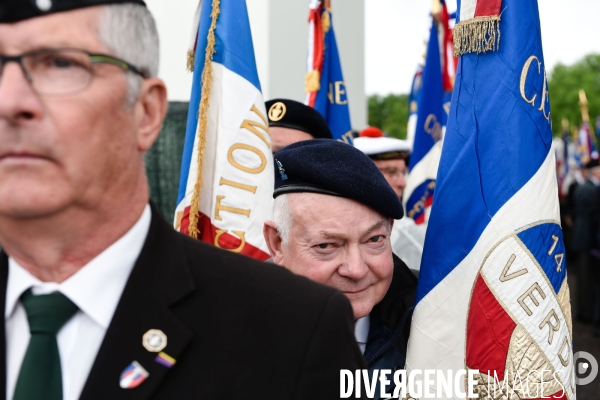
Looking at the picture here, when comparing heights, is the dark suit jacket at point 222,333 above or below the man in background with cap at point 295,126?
below

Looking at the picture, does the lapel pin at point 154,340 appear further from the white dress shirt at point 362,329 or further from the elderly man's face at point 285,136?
the elderly man's face at point 285,136

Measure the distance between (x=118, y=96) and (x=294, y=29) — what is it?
4.93 meters

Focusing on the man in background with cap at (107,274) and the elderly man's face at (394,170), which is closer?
the man in background with cap at (107,274)

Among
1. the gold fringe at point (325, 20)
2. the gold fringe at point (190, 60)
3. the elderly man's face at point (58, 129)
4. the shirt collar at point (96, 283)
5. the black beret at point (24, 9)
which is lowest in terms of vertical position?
the shirt collar at point (96, 283)

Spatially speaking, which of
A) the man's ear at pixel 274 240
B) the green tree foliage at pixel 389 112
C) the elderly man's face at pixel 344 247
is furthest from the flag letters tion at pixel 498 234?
the green tree foliage at pixel 389 112

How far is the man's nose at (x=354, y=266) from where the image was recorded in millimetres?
2047

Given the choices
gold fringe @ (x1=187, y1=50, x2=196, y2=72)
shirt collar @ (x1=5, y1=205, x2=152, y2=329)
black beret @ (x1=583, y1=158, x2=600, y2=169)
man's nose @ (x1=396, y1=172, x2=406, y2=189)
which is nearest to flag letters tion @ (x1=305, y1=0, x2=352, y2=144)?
man's nose @ (x1=396, y1=172, x2=406, y2=189)

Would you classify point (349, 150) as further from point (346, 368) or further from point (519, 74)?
point (346, 368)

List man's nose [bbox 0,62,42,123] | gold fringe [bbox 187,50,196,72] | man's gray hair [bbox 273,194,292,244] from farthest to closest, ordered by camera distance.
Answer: gold fringe [bbox 187,50,196,72]
man's gray hair [bbox 273,194,292,244]
man's nose [bbox 0,62,42,123]

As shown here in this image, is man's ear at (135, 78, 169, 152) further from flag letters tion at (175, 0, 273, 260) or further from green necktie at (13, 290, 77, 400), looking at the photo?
flag letters tion at (175, 0, 273, 260)

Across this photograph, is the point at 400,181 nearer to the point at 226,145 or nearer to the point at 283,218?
the point at 226,145

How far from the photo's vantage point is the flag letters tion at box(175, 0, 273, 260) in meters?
2.87

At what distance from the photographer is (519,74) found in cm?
235

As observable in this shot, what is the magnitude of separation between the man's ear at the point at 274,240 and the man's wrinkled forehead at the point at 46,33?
1.21m
